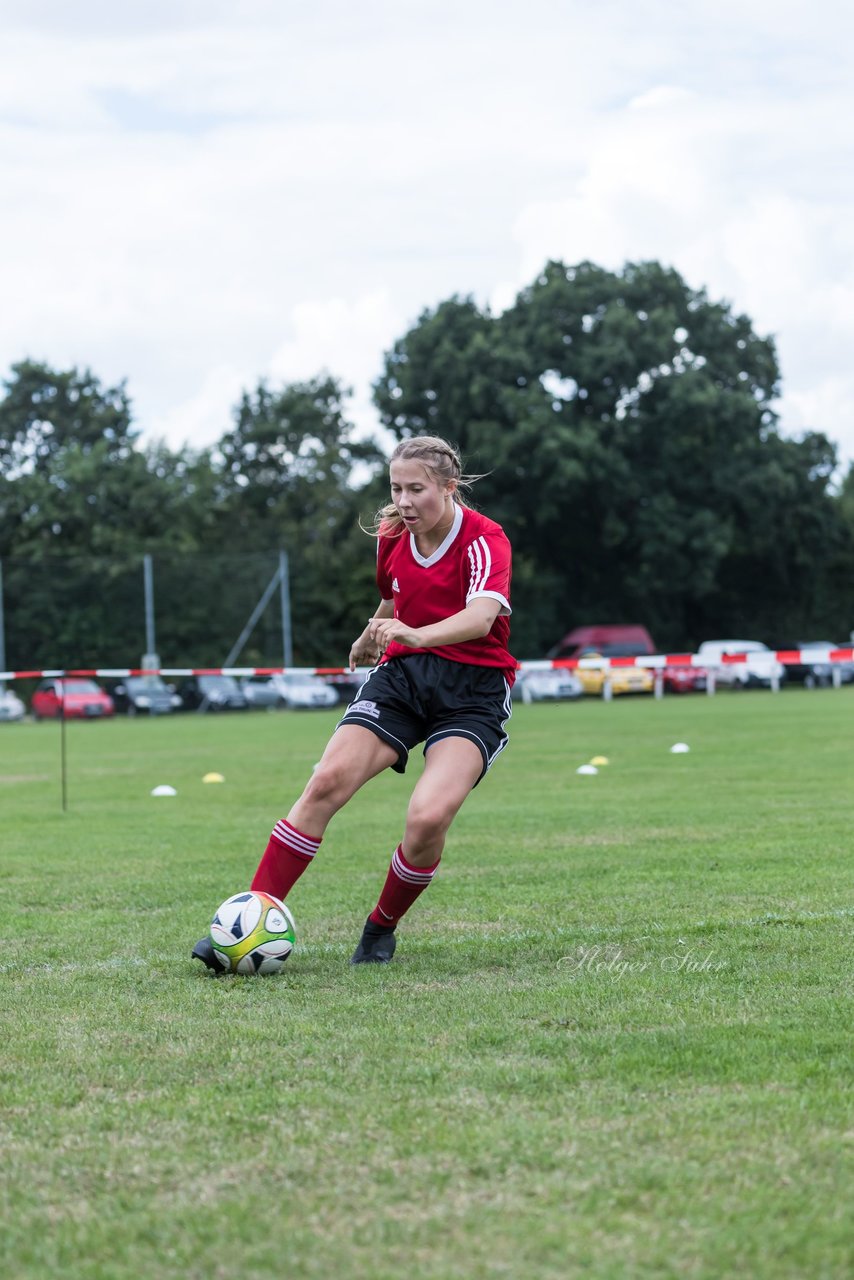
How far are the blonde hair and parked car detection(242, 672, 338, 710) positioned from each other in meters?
36.3

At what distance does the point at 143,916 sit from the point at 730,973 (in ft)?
9.55

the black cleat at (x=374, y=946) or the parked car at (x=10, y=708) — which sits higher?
A: the black cleat at (x=374, y=946)

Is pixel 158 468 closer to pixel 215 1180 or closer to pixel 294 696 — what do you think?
pixel 294 696

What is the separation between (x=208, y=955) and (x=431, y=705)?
4.05 feet

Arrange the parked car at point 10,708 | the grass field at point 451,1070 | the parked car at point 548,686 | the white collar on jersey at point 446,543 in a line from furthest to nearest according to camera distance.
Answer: the parked car at point 548,686
the parked car at point 10,708
the white collar on jersey at point 446,543
the grass field at point 451,1070

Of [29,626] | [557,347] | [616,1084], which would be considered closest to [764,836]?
[616,1084]

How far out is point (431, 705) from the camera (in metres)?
5.90

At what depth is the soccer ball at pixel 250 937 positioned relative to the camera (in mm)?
5484

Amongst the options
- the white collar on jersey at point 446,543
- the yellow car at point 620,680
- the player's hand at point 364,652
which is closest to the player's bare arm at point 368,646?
the player's hand at point 364,652

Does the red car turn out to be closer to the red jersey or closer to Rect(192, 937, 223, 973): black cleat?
the red jersey

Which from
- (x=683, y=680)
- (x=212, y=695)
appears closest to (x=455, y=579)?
(x=212, y=695)

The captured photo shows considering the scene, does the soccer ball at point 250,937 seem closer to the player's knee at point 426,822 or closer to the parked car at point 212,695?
the player's knee at point 426,822

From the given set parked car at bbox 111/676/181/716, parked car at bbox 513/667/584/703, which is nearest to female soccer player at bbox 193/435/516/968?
parked car at bbox 513/667/584/703

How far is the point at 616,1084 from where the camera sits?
388cm
